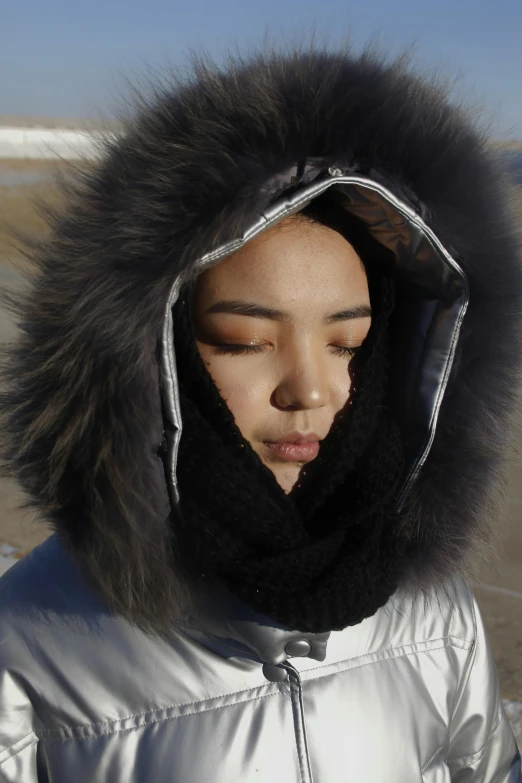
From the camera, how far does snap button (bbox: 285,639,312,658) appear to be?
3.90ft

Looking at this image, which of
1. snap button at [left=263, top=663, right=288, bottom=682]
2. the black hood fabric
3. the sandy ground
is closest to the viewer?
the black hood fabric

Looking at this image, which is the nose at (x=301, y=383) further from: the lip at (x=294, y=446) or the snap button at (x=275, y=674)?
the snap button at (x=275, y=674)

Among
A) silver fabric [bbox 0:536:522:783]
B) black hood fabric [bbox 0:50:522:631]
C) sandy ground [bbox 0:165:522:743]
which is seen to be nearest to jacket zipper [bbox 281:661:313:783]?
silver fabric [bbox 0:536:522:783]

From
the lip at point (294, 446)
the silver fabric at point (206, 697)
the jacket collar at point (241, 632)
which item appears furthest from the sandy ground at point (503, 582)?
the lip at point (294, 446)

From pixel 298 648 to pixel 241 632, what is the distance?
101 millimetres

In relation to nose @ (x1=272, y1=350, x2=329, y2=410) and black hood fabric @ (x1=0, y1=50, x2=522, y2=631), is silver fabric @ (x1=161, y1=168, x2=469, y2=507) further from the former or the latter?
nose @ (x1=272, y1=350, x2=329, y2=410)

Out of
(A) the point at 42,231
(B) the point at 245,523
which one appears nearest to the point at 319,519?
(B) the point at 245,523

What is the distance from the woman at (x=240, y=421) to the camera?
1.12 metres

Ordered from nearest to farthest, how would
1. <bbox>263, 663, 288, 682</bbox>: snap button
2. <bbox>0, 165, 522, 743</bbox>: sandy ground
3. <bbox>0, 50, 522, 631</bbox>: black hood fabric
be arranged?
1. <bbox>0, 50, 522, 631</bbox>: black hood fabric
2. <bbox>263, 663, 288, 682</bbox>: snap button
3. <bbox>0, 165, 522, 743</bbox>: sandy ground

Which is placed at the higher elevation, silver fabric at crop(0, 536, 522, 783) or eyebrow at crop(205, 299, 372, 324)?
eyebrow at crop(205, 299, 372, 324)

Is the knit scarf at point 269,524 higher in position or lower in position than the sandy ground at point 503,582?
higher

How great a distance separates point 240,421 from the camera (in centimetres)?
121

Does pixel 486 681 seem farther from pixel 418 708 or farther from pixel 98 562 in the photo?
pixel 98 562

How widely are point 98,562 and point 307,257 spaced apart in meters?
0.62
